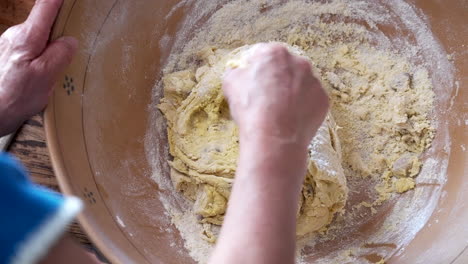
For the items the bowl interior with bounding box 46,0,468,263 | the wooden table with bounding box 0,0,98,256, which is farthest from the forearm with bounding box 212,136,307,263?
the wooden table with bounding box 0,0,98,256

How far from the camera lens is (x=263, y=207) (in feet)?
2.75

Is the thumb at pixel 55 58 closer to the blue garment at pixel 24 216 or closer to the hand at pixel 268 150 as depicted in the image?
the hand at pixel 268 150

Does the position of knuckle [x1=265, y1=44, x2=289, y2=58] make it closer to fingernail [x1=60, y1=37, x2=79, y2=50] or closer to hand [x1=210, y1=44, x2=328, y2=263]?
hand [x1=210, y1=44, x2=328, y2=263]

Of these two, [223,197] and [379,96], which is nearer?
[223,197]

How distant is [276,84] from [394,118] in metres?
0.76

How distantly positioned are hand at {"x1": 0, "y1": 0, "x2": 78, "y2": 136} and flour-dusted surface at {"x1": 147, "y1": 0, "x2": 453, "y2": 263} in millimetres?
438

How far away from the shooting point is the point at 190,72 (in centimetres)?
164

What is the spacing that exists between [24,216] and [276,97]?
565mm

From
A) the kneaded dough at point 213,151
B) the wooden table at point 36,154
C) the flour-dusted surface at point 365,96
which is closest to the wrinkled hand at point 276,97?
the kneaded dough at point 213,151

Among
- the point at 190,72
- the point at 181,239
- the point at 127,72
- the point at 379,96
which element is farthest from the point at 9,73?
the point at 379,96

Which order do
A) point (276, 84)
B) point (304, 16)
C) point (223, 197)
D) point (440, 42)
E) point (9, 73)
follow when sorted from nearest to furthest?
point (276, 84) < point (9, 73) < point (223, 197) < point (440, 42) < point (304, 16)

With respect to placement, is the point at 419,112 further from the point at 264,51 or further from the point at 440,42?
A: the point at 264,51

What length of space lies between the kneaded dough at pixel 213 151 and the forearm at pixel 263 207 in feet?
1.69

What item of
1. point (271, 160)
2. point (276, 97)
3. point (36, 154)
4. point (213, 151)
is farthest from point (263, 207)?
point (36, 154)
